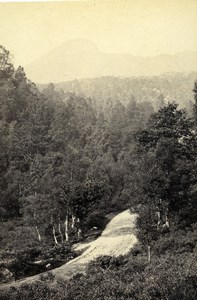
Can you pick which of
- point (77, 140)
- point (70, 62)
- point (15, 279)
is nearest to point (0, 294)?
point (15, 279)

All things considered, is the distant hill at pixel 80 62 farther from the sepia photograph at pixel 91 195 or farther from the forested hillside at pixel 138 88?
the forested hillside at pixel 138 88

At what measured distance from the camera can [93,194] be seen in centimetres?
3447

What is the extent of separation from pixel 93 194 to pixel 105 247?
6.08 metres

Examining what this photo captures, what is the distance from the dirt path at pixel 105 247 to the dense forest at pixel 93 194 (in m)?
1.11

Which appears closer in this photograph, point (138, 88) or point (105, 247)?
point (105, 247)

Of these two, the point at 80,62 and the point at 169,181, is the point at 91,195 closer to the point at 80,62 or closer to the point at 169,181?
the point at 169,181

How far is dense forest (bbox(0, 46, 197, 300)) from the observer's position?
56.4 feet

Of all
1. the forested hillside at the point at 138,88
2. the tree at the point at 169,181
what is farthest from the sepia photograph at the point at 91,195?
the forested hillside at the point at 138,88

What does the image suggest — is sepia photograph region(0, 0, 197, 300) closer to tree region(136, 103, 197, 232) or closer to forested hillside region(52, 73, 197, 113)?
tree region(136, 103, 197, 232)

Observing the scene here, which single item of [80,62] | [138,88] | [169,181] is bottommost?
[169,181]

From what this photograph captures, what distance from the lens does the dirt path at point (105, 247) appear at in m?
22.6

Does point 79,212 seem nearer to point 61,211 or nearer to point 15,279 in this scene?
point 61,211

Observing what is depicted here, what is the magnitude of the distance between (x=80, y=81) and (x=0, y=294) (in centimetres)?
15478

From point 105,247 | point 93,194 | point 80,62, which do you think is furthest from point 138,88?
point 105,247
